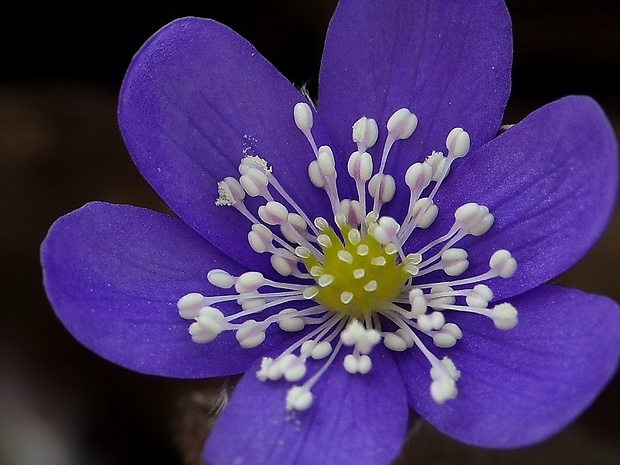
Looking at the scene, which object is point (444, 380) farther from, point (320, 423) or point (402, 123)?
point (402, 123)

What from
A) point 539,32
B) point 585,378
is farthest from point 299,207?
point 539,32

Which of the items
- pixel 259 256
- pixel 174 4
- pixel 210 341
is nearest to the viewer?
pixel 210 341

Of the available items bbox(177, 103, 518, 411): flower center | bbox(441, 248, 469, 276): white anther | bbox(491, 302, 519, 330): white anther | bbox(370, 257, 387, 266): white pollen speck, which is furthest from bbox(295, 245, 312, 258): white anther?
bbox(491, 302, 519, 330): white anther

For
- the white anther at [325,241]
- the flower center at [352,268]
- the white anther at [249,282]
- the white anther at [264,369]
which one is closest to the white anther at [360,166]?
the flower center at [352,268]

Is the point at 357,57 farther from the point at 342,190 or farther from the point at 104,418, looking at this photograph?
the point at 104,418

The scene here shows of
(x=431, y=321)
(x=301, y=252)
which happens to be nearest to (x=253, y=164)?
(x=301, y=252)

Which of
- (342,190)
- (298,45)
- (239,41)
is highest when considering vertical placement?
(239,41)

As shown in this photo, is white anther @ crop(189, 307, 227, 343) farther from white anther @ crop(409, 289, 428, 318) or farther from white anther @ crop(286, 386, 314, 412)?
white anther @ crop(409, 289, 428, 318)

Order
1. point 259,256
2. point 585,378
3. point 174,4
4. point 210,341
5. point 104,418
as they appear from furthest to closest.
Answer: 1. point 174,4
2. point 104,418
3. point 259,256
4. point 210,341
5. point 585,378
